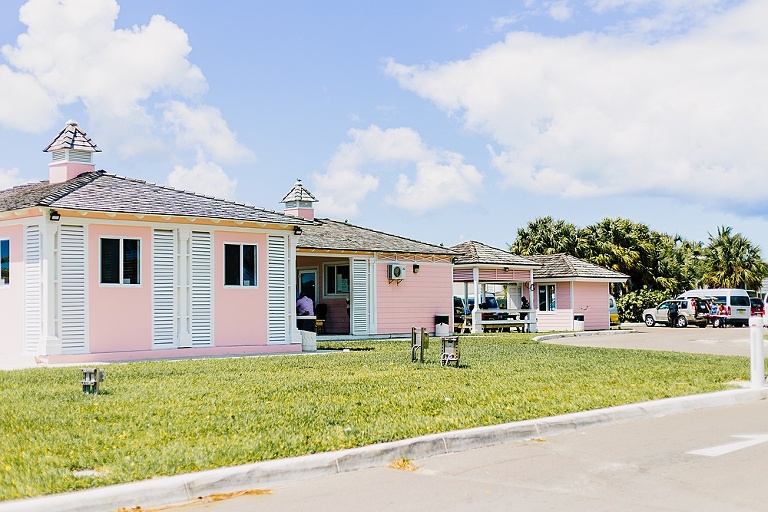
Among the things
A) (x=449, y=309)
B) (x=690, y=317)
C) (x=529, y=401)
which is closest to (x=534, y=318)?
(x=449, y=309)

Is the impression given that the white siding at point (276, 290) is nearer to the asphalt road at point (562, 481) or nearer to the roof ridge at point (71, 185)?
the roof ridge at point (71, 185)

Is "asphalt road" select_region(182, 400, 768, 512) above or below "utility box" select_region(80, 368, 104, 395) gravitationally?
below

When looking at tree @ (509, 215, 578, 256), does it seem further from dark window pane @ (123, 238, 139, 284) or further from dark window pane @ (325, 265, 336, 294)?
dark window pane @ (123, 238, 139, 284)

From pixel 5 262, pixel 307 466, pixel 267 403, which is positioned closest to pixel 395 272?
pixel 5 262

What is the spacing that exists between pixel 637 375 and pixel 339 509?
1030cm

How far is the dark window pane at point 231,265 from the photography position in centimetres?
2283

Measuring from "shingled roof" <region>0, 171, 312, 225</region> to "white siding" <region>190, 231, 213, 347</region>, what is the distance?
0.85m

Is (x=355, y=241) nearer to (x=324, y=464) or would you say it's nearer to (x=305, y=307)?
(x=305, y=307)

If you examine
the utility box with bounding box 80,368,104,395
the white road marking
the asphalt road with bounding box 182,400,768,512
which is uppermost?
the utility box with bounding box 80,368,104,395

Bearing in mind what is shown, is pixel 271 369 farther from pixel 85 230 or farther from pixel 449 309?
pixel 449 309

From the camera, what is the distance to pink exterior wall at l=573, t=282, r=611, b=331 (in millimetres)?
42094

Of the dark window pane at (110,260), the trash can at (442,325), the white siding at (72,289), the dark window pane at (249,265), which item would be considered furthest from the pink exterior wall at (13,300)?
the trash can at (442,325)

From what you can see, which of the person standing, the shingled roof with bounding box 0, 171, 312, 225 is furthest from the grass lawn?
the person standing

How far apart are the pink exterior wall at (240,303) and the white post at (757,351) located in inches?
521
